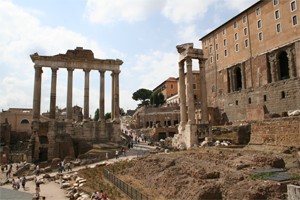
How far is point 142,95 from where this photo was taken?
9681 centimetres

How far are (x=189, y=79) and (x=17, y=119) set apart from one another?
4270 centimetres

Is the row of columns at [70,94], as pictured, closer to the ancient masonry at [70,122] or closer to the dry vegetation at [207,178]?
the ancient masonry at [70,122]

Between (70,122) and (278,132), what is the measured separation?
2512cm

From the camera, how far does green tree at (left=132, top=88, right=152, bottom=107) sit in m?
96.8

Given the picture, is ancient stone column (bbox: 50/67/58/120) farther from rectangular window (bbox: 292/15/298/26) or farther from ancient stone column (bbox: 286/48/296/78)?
rectangular window (bbox: 292/15/298/26)

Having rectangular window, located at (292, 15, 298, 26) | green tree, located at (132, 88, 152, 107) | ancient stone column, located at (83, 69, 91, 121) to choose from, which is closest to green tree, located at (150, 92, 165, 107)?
green tree, located at (132, 88, 152, 107)

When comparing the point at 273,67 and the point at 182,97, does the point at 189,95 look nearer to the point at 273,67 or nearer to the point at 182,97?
the point at 182,97

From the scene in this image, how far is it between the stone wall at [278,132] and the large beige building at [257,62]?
9.73 meters

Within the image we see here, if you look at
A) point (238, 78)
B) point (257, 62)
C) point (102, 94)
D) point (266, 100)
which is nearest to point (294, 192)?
point (102, 94)

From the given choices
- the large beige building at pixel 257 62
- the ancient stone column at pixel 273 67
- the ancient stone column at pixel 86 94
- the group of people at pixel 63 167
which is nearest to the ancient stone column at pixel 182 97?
the large beige building at pixel 257 62

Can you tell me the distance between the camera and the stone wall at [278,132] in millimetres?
21091

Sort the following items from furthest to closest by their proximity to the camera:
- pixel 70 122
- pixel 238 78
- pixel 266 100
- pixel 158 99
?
1. pixel 158 99
2. pixel 238 78
3. pixel 266 100
4. pixel 70 122

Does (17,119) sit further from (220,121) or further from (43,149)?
(220,121)

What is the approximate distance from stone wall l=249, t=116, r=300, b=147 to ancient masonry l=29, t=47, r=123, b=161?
63.6 feet
